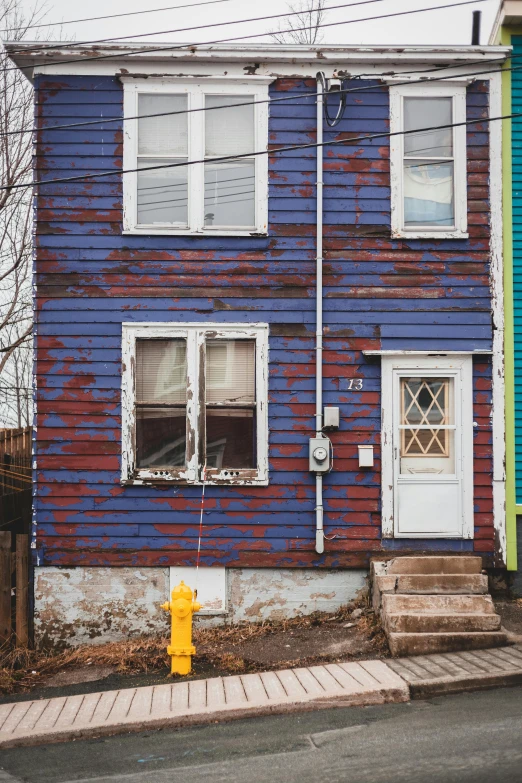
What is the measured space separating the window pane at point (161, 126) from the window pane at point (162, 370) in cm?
236

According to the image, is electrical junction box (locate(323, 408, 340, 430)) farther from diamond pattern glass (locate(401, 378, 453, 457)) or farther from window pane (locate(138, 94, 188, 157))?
window pane (locate(138, 94, 188, 157))

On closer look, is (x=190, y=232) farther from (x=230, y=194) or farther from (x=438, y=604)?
(x=438, y=604)

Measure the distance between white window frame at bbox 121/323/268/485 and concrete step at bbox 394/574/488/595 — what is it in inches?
79.1

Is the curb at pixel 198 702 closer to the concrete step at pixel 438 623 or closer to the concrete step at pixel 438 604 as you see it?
the concrete step at pixel 438 623

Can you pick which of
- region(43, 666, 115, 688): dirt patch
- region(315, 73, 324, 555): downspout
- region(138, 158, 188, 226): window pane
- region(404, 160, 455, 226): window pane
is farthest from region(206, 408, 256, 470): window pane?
region(404, 160, 455, 226): window pane

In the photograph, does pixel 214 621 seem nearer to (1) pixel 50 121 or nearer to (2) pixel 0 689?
(2) pixel 0 689

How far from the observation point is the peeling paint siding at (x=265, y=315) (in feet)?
29.9

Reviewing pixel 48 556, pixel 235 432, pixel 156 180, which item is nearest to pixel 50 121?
pixel 156 180

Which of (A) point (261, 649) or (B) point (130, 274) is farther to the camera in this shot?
(B) point (130, 274)

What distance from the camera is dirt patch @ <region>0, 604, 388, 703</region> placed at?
7.59 meters

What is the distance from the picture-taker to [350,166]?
9.27m

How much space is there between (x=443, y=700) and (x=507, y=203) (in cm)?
574

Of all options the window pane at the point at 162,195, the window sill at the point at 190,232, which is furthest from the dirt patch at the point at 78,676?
the window pane at the point at 162,195

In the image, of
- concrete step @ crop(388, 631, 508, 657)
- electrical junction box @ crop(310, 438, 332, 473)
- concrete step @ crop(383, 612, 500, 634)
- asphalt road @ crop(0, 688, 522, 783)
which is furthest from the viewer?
electrical junction box @ crop(310, 438, 332, 473)
